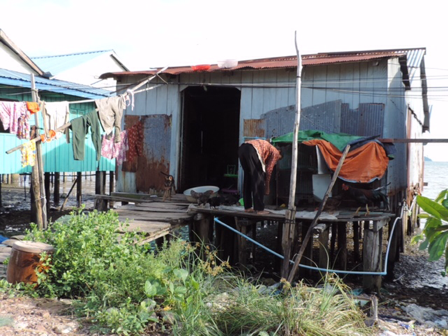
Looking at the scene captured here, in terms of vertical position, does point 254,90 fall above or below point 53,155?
above

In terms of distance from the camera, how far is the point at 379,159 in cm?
909

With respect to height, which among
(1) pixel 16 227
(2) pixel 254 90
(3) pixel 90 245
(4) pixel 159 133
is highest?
(2) pixel 254 90

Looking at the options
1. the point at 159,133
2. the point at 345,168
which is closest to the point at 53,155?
the point at 159,133

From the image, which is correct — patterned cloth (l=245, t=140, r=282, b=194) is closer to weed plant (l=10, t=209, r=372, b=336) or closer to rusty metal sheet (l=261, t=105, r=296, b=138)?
rusty metal sheet (l=261, t=105, r=296, b=138)

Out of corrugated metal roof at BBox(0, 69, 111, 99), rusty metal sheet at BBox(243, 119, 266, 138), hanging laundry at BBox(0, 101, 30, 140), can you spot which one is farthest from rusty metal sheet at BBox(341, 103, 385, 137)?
corrugated metal roof at BBox(0, 69, 111, 99)

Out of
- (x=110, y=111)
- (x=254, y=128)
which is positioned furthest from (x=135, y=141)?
(x=254, y=128)

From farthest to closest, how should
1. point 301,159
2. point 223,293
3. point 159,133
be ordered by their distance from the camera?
point 159,133 → point 301,159 → point 223,293

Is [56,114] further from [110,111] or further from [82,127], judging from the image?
[110,111]

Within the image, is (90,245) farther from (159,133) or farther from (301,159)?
(159,133)

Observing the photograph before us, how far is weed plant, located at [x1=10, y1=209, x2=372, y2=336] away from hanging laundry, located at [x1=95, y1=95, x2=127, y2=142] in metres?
4.25

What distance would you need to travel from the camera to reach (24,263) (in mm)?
5637

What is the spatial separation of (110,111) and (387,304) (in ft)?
23.5

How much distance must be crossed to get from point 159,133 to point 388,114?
237 inches

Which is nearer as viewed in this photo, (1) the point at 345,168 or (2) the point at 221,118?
(1) the point at 345,168
